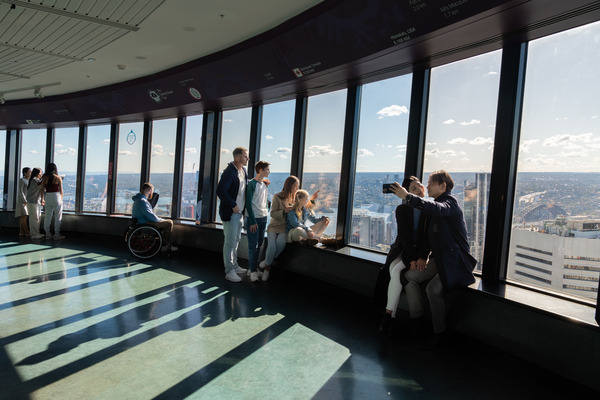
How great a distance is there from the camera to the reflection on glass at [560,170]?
295 cm

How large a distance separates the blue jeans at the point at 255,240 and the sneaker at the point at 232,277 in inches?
8.2

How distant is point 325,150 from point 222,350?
3188 millimetres

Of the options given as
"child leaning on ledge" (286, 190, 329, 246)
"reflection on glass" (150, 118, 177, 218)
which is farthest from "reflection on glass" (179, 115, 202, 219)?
"child leaning on ledge" (286, 190, 329, 246)

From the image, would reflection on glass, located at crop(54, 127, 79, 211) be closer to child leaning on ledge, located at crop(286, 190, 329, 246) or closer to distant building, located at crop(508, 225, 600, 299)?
Result: child leaning on ledge, located at crop(286, 190, 329, 246)

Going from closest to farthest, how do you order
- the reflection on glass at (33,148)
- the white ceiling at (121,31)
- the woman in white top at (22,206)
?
the white ceiling at (121,31), the woman in white top at (22,206), the reflection on glass at (33,148)

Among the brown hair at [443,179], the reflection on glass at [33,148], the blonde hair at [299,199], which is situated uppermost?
the reflection on glass at [33,148]

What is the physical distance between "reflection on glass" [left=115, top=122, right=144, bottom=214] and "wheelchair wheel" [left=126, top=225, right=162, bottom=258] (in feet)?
8.31

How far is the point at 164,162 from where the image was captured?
8102 millimetres

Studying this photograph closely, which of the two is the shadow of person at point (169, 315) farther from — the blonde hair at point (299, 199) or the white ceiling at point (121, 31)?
the white ceiling at point (121, 31)

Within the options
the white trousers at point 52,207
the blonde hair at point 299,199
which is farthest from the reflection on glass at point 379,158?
the white trousers at point 52,207

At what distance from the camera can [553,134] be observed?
3.19 meters

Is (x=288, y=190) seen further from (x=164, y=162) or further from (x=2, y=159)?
(x=2, y=159)

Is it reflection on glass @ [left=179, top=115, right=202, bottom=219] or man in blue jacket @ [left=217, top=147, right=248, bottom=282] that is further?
reflection on glass @ [left=179, top=115, right=202, bottom=219]

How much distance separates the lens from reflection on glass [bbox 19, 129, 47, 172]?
980 cm
